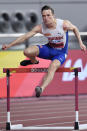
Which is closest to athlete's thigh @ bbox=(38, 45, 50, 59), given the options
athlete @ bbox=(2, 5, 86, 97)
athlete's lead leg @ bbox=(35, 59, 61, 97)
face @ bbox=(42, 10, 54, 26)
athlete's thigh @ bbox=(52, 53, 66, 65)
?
athlete @ bbox=(2, 5, 86, 97)

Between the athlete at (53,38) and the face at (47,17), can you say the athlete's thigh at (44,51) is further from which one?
the face at (47,17)

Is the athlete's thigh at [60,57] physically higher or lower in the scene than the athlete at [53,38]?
lower

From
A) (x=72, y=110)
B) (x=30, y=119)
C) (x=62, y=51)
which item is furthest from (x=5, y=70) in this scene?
(x=72, y=110)

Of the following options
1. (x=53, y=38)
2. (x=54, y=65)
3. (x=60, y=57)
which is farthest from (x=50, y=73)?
(x=53, y=38)

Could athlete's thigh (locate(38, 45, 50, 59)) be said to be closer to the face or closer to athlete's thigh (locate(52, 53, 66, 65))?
athlete's thigh (locate(52, 53, 66, 65))

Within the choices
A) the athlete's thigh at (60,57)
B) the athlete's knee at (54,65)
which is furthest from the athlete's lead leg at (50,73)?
the athlete's thigh at (60,57)

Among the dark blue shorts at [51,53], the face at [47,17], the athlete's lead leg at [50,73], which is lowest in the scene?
the athlete's lead leg at [50,73]

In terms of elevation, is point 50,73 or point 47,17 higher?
point 47,17

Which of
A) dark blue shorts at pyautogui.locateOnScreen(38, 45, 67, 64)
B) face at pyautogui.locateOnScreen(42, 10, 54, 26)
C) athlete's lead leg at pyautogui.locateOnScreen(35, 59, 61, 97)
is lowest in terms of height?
athlete's lead leg at pyautogui.locateOnScreen(35, 59, 61, 97)

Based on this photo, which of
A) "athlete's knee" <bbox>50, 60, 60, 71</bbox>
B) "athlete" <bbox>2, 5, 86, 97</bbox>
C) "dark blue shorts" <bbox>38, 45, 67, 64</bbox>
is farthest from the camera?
"dark blue shorts" <bbox>38, 45, 67, 64</bbox>

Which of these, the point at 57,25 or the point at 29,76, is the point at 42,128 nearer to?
the point at 57,25

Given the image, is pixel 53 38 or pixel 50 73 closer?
pixel 50 73

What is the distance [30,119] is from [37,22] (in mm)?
5109

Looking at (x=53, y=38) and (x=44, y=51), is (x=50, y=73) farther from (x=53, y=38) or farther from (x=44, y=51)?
(x=53, y=38)
